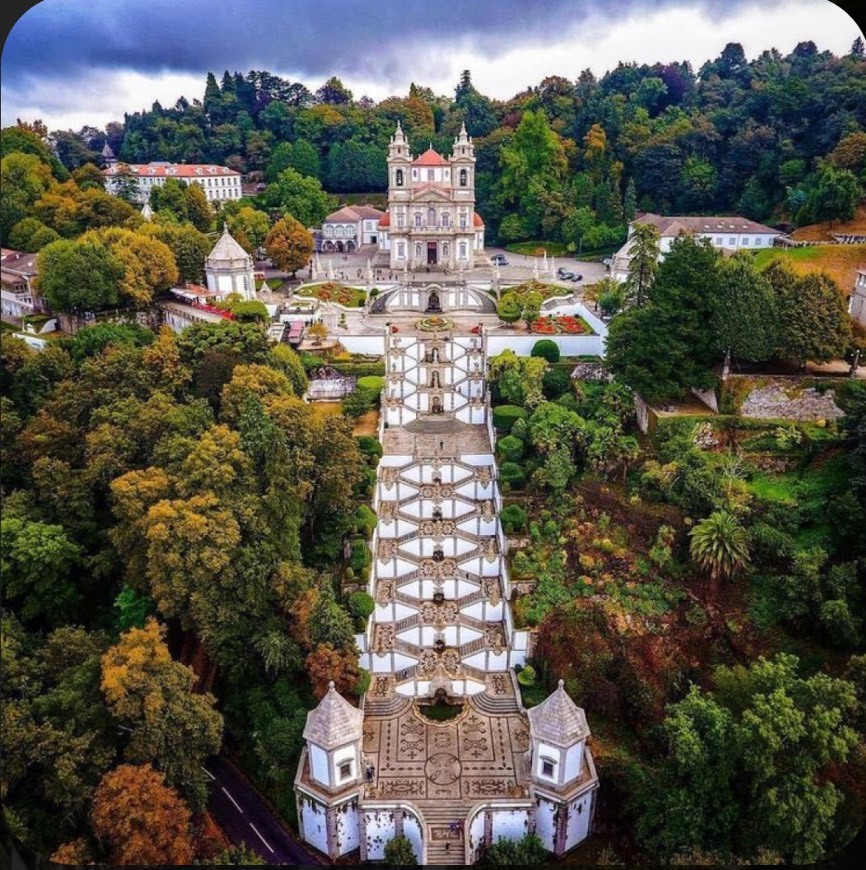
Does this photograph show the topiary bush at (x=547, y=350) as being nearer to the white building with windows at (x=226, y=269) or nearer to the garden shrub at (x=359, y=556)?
the garden shrub at (x=359, y=556)

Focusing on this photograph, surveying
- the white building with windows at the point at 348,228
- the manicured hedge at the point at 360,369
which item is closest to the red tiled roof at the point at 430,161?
the white building with windows at the point at 348,228

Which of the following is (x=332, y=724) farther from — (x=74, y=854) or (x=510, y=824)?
(x=74, y=854)

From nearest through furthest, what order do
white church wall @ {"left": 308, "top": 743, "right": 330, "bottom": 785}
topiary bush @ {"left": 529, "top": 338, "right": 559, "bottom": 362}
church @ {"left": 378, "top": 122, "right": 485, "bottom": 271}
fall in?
white church wall @ {"left": 308, "top": 743, "right": 330, "bottom": 785} → topiary bush @ {"left": 529, "top": 338, "right": 559, "bottom": 362} → church @ {"left": 378, "top": 122, "right": 485, "bottom": 271}

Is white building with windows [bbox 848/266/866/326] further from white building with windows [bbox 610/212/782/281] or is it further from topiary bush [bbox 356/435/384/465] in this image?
topiary bush [bbox 356/435/384/465]

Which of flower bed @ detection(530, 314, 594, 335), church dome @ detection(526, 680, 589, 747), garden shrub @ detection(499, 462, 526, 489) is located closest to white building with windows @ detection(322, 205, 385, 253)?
flower bed @ detection(530, 314, 594, 335)

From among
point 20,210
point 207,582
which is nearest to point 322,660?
point 207,582

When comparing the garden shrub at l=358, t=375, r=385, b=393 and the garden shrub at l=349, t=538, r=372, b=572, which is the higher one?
the garden shrub at l=358, t=375, r=385, b=393
